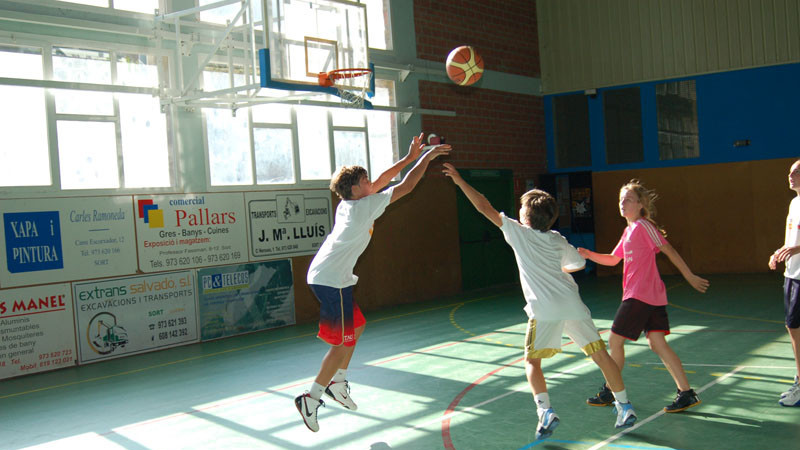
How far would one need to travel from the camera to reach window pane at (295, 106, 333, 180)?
1272 cm

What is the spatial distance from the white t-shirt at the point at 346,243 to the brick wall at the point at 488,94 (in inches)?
383

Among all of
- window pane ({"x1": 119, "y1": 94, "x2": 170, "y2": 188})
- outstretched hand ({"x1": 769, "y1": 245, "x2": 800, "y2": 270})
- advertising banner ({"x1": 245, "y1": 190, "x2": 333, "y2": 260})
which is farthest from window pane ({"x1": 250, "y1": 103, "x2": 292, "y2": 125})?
outstretched hand ({"x1": 769, "y1": 245, "x2": 800, "y2": 270})

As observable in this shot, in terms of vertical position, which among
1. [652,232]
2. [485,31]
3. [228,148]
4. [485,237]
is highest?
[485,31]

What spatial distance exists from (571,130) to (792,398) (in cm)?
1315

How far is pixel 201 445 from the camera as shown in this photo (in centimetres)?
560

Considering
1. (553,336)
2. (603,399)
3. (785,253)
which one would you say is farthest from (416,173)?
(785,253)

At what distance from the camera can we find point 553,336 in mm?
4844

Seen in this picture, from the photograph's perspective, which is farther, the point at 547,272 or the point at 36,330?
the point at 36,330

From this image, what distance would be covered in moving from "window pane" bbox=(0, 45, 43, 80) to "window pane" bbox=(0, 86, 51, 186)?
195 mm

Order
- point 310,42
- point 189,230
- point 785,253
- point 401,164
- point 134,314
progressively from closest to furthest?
point 785,253 → point 401,164 → point 310,42 → point 134,314 → point 189,230

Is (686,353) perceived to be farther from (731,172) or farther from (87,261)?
(731,172)

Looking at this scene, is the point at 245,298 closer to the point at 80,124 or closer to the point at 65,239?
the point at 65,239

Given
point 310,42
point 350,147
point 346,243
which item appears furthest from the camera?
point 350,147

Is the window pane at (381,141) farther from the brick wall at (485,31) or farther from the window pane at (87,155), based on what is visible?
the window pane at (87,155)
